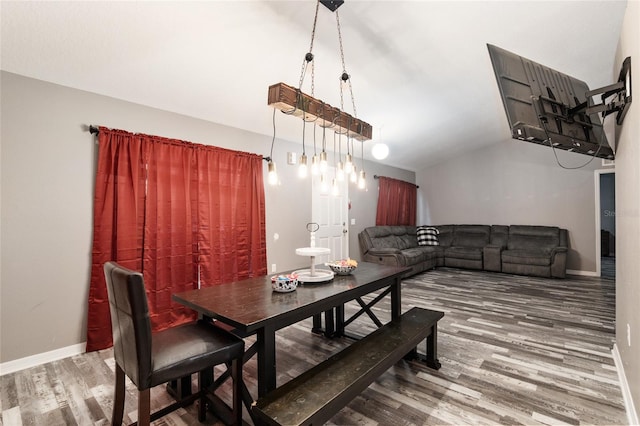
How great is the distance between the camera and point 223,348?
1.62 metres

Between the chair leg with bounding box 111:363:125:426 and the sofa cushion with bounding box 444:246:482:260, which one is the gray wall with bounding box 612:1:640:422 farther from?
the sofa cushion with bounding box 444:246:482:260

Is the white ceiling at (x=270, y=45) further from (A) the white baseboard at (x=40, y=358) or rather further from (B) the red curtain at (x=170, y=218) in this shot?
(A) the white baseboard at (x=40, y=358)

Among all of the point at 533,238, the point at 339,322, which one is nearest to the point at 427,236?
the point at 533,238

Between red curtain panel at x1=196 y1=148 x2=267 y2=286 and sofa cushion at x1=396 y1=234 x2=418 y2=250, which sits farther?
sofa cushion at x1=396 y1=234 x2=418 y2=250

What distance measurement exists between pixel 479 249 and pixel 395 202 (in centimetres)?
200

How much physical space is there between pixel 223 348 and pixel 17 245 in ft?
6.81

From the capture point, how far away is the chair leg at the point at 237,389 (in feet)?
5.39

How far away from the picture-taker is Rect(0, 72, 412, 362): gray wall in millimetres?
2309

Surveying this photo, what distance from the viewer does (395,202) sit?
6773 mm

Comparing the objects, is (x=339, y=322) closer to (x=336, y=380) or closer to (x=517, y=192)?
(x=336, y=380)

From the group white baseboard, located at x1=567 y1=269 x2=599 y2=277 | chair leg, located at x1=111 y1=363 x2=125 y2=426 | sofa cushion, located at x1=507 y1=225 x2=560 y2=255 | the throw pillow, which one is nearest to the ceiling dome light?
the throw pillow

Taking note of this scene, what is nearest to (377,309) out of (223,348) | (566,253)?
(223,348)

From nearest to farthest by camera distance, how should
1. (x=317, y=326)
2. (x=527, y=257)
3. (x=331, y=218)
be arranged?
(x=317, y=326) < (x=331, y=218) < (x=527, y=257)

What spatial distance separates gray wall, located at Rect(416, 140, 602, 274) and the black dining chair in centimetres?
674
